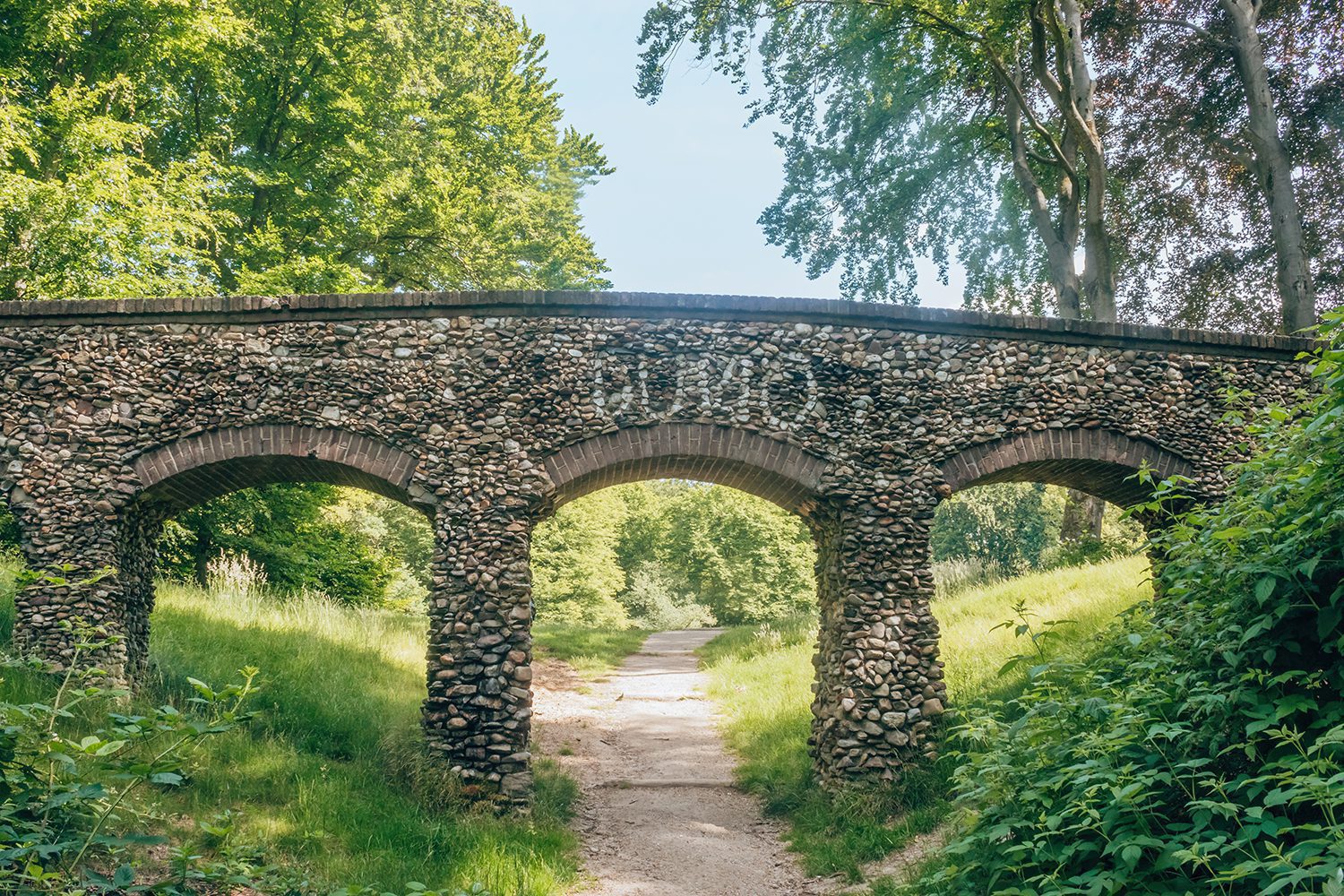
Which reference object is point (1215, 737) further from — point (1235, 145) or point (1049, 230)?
point (1235, 145)

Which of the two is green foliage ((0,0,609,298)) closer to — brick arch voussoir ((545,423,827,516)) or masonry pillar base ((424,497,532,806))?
masonry pillar base ((424,497,532,806))

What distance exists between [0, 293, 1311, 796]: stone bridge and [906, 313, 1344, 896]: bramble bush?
324cm

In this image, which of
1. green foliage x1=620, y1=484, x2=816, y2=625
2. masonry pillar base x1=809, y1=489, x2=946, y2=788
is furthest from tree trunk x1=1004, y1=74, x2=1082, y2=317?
green foliage x1=620, y1=484, x2=816, y2=625

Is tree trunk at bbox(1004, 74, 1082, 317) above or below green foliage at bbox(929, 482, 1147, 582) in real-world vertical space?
above

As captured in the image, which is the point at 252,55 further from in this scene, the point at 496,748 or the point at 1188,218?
the point at 1188,218

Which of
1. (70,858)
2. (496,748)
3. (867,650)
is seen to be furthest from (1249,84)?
(70,858)

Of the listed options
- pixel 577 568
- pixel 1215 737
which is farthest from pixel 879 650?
pixel 577 568

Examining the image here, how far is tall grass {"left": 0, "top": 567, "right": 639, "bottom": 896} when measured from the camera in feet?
21.1

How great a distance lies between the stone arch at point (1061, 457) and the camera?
28.6 ft

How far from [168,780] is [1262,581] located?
5.04 m

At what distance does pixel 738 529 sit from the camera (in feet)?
114

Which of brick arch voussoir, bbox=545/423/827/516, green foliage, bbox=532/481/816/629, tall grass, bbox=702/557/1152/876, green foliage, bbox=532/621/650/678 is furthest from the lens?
green foliage, bbox=532/481/816/629

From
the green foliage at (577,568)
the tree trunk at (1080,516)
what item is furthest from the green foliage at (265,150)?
the tree trunk at (1080,516)

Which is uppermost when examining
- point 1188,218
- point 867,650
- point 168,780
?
point 1188,218
